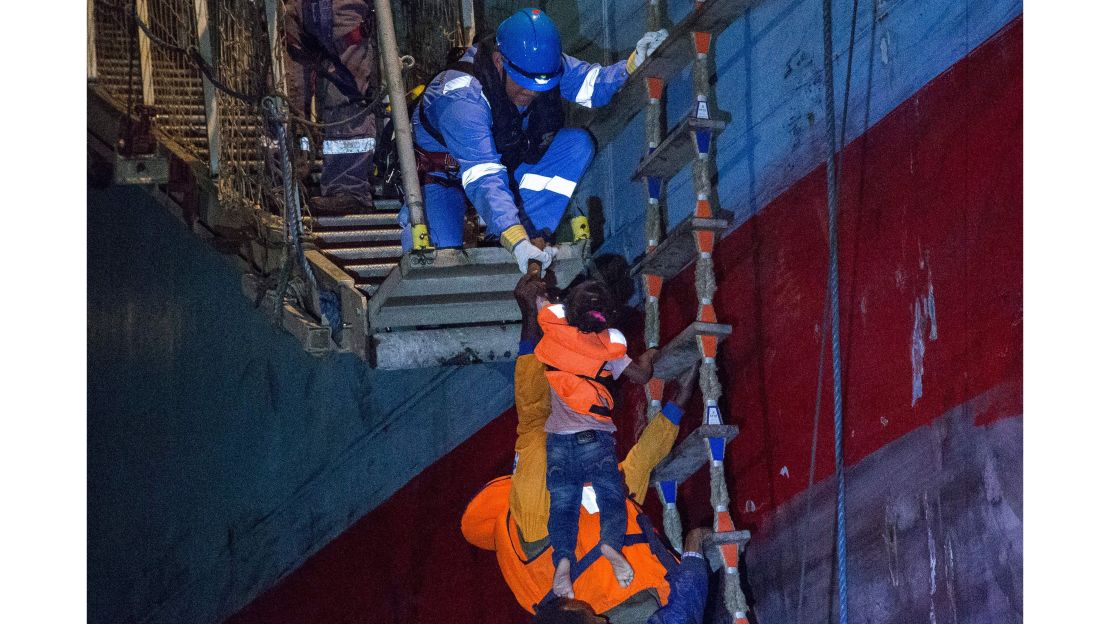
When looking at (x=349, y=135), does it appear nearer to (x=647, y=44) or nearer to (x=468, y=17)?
(x=468, y=17)

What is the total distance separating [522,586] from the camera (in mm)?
4402

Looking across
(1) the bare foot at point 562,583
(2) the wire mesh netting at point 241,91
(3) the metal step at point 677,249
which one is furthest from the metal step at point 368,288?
(1) the bare foot at point 562,583

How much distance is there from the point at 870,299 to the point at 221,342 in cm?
449

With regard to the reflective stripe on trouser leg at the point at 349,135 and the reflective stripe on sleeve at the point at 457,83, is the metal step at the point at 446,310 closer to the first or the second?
the reflective stripe on sleeve at the point at 457,83

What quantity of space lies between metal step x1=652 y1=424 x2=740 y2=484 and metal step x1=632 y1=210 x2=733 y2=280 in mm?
612

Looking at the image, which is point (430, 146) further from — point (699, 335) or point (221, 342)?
point (221, 342)

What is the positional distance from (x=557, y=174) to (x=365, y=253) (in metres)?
1.16

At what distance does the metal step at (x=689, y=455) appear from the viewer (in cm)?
421

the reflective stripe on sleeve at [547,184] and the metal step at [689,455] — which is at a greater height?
the reflective stripe on sleeve at [547,184]

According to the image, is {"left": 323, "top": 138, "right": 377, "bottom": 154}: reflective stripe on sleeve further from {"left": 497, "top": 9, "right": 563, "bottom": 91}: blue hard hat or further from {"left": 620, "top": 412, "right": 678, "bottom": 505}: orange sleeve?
{"left": 620, "top": 412, "right": 678, "bottom": 505}: orange sleeve

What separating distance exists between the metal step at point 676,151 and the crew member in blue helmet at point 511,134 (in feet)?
0.74

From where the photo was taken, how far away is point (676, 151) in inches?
181

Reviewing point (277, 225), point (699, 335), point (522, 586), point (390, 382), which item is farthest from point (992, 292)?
point (390, 382)

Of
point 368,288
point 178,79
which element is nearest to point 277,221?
point 368,288
